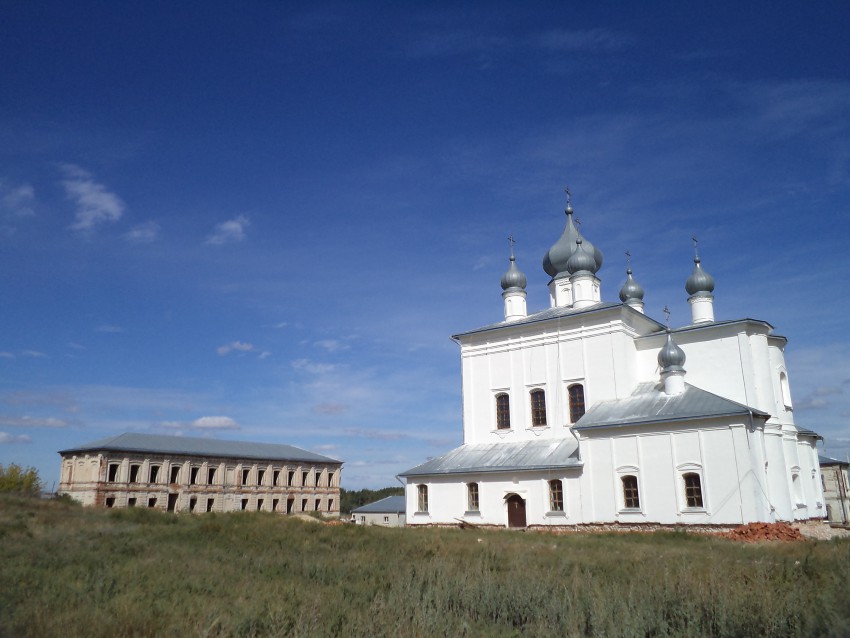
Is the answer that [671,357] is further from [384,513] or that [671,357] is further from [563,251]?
[384,513]

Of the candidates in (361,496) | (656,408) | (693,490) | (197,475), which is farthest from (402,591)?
(361,496)

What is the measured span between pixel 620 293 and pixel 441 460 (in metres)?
12.7

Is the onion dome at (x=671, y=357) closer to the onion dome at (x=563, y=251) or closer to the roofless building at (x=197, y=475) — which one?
the onion dome at (x=563, y=251)

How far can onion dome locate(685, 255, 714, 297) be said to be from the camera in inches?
1150

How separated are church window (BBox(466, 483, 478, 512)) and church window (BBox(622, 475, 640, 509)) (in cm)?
642

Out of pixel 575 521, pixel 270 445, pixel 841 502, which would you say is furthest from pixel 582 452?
pixel 270 445

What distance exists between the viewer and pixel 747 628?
23.4ft

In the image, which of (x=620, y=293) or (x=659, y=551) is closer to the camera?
(x=659, y=551)

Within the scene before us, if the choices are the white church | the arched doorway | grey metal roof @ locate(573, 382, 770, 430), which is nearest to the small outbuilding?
the white church

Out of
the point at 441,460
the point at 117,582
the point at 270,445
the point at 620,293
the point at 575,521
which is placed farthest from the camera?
the point at 270,445

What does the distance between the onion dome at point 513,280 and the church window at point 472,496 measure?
10912 mm

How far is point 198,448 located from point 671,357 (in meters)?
39.0

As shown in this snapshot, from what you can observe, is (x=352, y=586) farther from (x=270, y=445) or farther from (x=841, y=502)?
(x=270, y=445)

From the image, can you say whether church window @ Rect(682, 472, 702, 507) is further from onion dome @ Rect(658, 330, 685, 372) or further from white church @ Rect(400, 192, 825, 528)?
onion dome @ Rect(658, 330, 685, 372)
